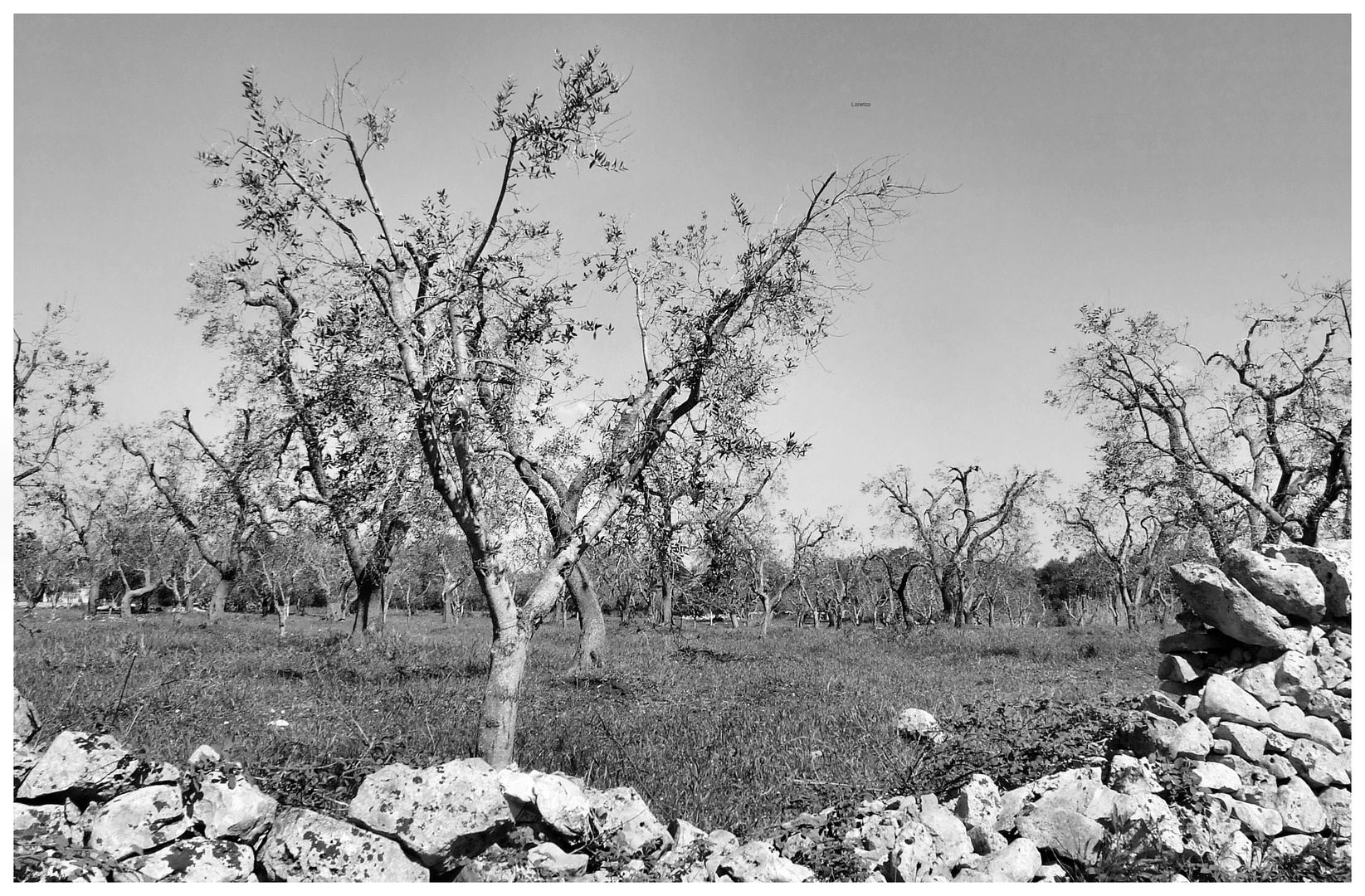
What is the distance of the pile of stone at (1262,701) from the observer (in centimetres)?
613

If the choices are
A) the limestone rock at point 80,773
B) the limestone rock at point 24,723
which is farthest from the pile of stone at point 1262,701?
the limestone rock at point 24,723

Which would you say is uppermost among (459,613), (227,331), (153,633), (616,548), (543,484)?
(227,331)

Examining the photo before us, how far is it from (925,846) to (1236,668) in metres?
6.20

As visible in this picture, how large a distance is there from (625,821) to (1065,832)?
330 centimetres

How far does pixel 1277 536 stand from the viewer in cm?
2059

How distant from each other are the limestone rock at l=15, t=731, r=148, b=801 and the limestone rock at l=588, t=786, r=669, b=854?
3352mm

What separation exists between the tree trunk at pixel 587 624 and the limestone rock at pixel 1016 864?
11.4m

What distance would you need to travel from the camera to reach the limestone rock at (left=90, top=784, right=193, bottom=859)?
495 cm

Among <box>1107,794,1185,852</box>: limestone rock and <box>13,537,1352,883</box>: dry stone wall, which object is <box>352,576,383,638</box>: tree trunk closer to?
<box>13,537,1352,883</box>: dry stone wall

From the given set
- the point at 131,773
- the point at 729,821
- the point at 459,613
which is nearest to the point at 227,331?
the point at 131,773

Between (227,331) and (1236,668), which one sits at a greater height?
(227,331)

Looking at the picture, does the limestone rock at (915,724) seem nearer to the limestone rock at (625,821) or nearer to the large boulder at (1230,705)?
the large boulder at (1230,705)

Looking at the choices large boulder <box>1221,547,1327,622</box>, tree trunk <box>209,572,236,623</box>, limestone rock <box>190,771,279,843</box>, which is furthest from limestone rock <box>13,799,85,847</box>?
tree trunk <box>209,572,236,623</box>

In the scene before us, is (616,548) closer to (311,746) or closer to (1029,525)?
(311,746)
